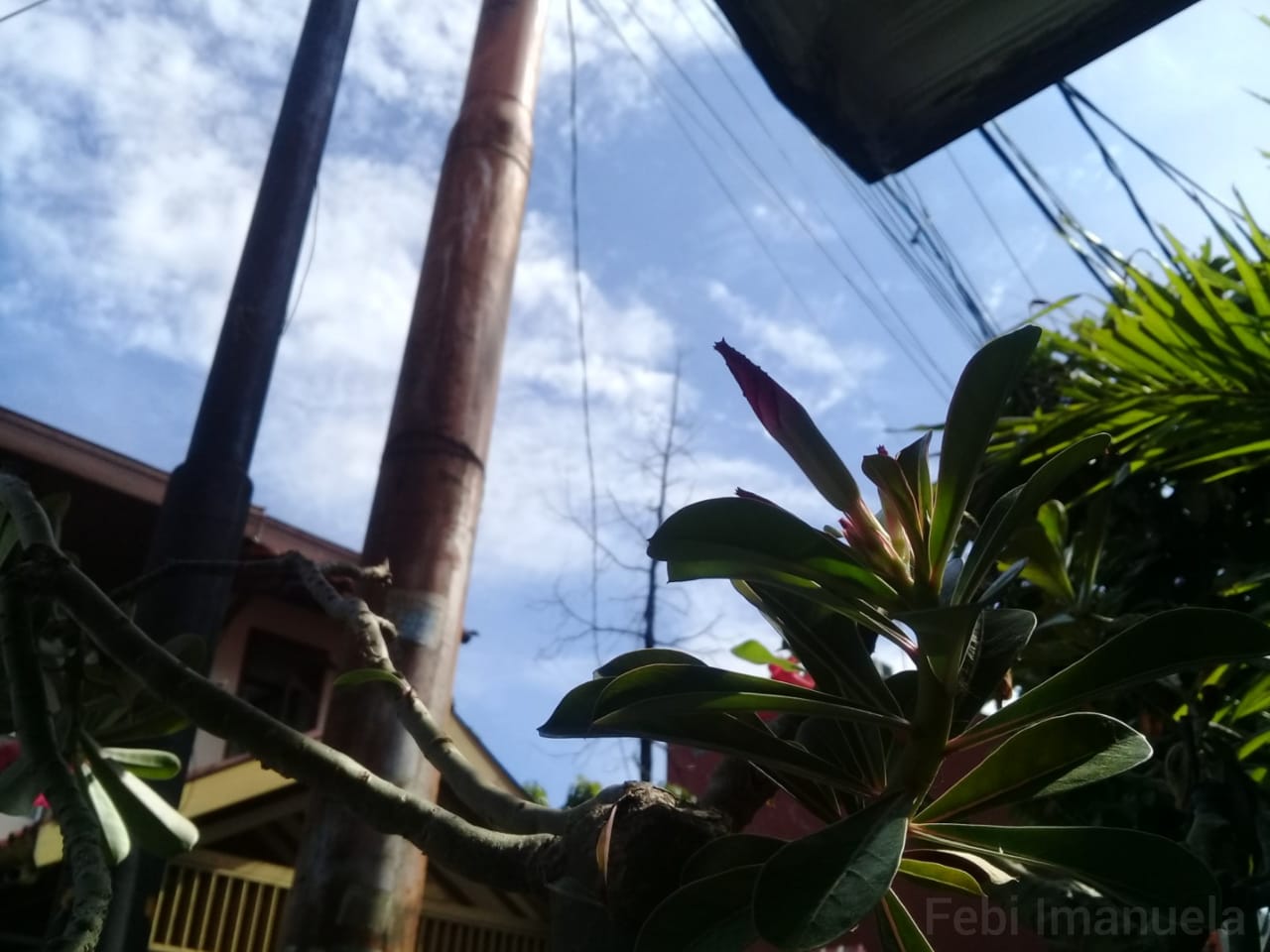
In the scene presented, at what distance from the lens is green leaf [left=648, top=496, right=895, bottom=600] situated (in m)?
0.64

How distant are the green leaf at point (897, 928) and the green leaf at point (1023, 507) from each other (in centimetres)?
24

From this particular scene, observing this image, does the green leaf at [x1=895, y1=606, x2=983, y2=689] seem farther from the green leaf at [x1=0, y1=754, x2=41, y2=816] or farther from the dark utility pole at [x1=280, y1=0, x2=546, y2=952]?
the green leaf at [x1=0, y1=754, x2=41, y2=816]

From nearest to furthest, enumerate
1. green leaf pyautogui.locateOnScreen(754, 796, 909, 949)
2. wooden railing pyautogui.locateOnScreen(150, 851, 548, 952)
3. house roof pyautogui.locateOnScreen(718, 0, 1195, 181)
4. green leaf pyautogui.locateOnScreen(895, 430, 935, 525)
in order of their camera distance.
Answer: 1. green leaf pyautogui.locateOnScreen(754, 796, 909, 949)
2. green leaf pyautogui.locateOnScreen(895, 430, 935, 525)
3. house roof pyautogui.locateOnScreen(718, 0, 1195, 181)
4. wooden railing pyautogui.locateOnScreen(150, 851, 548, 952)

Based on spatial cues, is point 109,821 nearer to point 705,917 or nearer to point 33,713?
point 33,713

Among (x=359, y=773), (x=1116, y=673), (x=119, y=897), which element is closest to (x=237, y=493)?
(x=119, y=897)

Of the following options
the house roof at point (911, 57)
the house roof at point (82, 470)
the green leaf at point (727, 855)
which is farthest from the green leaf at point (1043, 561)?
the house roof at point (82, 470)

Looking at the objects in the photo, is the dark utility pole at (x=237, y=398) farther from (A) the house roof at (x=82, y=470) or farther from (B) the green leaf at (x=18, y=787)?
(A) the house roof at (x=82, y=470)

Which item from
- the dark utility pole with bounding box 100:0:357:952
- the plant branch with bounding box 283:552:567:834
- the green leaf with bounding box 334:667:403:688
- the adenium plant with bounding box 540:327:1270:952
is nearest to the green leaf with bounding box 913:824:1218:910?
the adenium plant with bounding box 540:327:1270:952

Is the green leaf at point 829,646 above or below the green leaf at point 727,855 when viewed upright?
above

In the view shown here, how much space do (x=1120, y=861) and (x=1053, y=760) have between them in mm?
90

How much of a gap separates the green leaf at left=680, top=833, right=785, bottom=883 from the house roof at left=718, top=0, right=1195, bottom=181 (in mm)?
916

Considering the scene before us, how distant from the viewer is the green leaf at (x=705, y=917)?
57cm

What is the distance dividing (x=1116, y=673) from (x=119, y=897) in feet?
3.73

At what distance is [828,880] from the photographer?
581 millimetres
